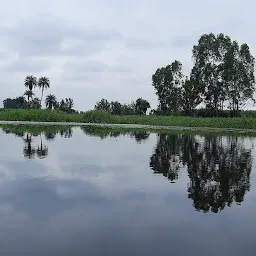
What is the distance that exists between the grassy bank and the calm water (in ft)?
155

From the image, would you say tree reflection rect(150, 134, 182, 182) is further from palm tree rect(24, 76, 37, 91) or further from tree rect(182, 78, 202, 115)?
palm tree rect(24, 76, 37, 91)

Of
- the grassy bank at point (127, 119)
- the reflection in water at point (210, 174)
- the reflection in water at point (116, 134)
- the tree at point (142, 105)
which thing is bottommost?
the reflection in water at point (210, 174)

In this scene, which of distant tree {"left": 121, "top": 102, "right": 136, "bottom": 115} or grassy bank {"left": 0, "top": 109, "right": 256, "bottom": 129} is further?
distant tree {"left": 121, "top": 102, "right": 136, "bottom": 115}

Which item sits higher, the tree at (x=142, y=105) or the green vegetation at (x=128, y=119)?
the tree at (x=142, y=105)

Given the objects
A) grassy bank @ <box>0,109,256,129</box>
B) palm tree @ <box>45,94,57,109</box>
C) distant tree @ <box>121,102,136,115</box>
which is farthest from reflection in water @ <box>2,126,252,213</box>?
palm tree @ <box>45,94,57,109</box>

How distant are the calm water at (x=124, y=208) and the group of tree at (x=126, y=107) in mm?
91095

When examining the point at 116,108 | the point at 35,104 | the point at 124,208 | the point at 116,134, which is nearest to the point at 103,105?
the point at 116,108

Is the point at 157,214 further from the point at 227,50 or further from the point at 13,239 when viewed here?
the point at 227,50

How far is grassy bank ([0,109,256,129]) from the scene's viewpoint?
208 ft

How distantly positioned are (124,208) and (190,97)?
228 ft

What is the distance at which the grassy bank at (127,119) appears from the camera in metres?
63.3

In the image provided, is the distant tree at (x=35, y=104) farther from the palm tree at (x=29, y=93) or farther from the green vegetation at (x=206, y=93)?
the green vegetation at (x=206, y=93)

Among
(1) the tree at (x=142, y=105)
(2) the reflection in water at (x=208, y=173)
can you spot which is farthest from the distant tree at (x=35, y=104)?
(2) the reflection in water at (x=208, y=173)

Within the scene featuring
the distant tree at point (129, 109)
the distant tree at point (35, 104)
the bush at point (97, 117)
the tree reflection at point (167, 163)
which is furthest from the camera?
the distant tree at point (35, 104)
